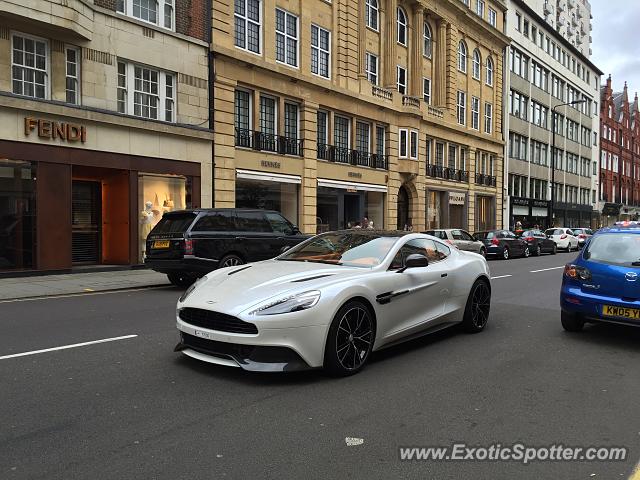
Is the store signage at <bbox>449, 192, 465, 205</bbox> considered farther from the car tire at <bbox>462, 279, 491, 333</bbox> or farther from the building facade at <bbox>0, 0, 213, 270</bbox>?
the car tire at <bbox>462, 279, 491, 333</bbox>

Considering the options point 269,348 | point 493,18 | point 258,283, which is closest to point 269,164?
point 258,283

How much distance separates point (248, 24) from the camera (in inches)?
852

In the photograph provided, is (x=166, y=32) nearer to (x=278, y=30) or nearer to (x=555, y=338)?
(x=278, y=30)

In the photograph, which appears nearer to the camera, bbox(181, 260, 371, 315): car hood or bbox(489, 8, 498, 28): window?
bbox(181, 260, 371, 315): car hood

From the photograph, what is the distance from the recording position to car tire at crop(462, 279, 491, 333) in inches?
287

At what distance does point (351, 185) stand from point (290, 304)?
874 inches

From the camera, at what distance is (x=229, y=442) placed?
374 cm

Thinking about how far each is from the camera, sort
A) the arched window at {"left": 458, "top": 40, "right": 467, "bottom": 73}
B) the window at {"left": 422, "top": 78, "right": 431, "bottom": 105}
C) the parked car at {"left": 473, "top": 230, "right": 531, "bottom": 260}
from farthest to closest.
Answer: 1. the arched window at {"left": 458, "top": 40, "right": 467, "bottom": 73}
2. the window at {"left": 422, "top": 78, "right": 431, "bottom": 105}
3. the parked car at {"left": 473, "top": 230, "right": 531, "bottom": 260}

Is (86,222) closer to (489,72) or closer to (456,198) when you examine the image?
(456,198)

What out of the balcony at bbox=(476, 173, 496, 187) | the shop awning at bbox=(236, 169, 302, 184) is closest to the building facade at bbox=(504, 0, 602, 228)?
the balcony at bbox=(476, 173, 496, 187)

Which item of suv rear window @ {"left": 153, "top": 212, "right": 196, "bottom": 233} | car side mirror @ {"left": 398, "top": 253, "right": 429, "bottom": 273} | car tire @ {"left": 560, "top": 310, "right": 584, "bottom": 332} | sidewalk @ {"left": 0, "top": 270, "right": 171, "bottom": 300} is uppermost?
suv rear window @ {"left": 153, "top": 212, "right": 196, "bottom": 233}

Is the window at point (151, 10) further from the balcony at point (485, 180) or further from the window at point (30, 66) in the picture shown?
the balcony at point (485, 180)

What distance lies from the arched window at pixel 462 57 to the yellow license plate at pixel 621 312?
32.8 m

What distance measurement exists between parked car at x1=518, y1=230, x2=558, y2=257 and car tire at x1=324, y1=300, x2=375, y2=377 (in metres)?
24.8
